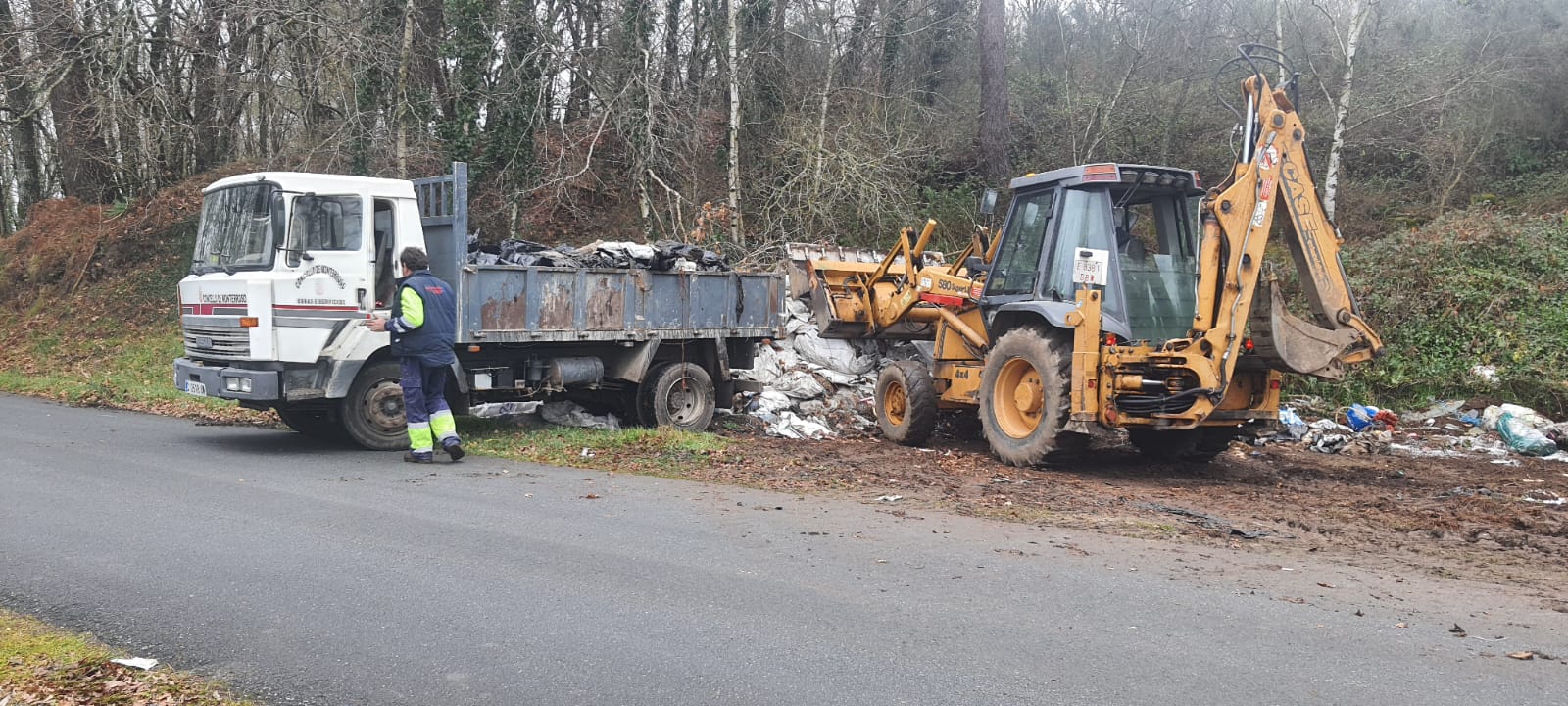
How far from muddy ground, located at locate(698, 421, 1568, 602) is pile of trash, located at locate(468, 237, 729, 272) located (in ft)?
6.48

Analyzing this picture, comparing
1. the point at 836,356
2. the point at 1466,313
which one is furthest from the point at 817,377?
the point at 1466,313

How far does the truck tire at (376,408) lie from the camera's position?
1003 centimetres

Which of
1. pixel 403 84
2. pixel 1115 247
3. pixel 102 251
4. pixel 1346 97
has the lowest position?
pixel 1115 247

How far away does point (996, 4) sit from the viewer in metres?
20.9

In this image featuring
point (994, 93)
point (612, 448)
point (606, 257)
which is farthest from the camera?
point (994, 93)

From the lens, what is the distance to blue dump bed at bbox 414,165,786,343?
1027cm

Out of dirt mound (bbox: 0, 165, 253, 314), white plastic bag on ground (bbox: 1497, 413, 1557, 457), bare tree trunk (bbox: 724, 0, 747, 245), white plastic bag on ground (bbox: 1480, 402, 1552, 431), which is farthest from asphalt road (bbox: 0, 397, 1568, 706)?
dirt mound (bbox: 0, 165, 253, 314)

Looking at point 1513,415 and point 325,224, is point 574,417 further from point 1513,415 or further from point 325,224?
point 1513,415

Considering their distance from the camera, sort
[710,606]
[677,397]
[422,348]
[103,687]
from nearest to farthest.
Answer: [103,687] → [710,606] → [422,348] → [677,397]

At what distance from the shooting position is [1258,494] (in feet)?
28.6

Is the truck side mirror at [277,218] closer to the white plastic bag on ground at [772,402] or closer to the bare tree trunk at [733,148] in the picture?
the white plastic bag on ground at [772,402]

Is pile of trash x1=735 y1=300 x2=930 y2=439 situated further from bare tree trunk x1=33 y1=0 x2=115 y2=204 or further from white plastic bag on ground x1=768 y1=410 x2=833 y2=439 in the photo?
bare tree trunk x1=33 y1=0 x2=115 y2=204

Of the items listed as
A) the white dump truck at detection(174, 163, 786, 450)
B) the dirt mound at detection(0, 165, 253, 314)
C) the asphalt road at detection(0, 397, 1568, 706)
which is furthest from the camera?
the dirt mound at detection(0, 165, 253, 314)

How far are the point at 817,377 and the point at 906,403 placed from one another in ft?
8.59
